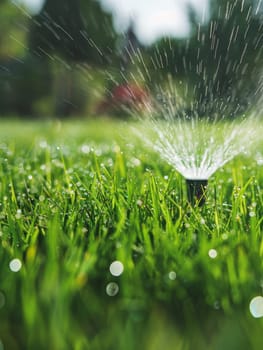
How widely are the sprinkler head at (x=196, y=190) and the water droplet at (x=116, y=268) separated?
56 centimetres

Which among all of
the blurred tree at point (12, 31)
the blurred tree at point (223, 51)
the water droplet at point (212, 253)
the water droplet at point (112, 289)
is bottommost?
the water droplet at point (112, 289)

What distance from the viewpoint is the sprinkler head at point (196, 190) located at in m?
1.81

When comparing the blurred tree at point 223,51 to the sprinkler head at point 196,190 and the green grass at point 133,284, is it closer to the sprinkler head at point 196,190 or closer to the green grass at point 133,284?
the sprinkler head at point 196,190

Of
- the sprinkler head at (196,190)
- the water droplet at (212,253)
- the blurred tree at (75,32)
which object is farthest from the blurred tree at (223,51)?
the water droplet at (212,253)

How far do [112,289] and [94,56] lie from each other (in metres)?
20.1

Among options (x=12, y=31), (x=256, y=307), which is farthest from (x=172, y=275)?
(x=12, y=31)

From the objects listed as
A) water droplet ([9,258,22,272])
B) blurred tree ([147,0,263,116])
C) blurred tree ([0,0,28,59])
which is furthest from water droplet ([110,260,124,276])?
blurred tree ([0,0,28,59])

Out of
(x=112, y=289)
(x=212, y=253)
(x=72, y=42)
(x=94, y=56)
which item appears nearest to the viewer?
(x=112, y=289)

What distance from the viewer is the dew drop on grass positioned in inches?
42.8

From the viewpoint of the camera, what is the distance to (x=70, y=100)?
21594 mm

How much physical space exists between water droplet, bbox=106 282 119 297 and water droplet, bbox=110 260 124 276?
4 centimetres

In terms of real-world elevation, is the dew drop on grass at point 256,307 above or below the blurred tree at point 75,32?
below

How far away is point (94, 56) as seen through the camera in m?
20.7

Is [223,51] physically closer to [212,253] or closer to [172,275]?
[212,253]
